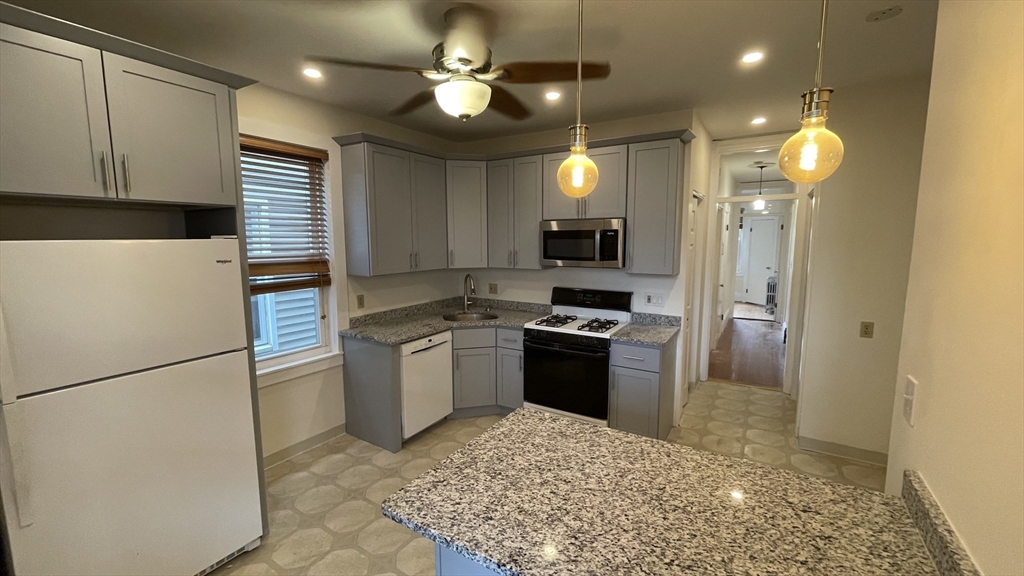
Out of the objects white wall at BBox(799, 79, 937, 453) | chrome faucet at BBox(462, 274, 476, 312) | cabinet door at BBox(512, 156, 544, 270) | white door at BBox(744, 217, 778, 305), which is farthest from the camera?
white door at BBox(744, 217, 778, 305)

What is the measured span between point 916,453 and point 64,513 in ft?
9.14

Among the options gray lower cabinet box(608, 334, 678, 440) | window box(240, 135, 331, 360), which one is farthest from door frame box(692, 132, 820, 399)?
window box(240, 135, 331, 360)

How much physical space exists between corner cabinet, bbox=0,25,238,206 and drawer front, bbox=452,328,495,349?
1953 mm

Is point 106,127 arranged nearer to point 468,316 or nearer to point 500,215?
point 500,215

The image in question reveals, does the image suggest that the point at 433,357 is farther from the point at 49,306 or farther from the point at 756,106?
the point at 756,106

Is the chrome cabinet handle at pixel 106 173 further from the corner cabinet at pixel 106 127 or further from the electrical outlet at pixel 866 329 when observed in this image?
the electrical outlet at pixel 866 329

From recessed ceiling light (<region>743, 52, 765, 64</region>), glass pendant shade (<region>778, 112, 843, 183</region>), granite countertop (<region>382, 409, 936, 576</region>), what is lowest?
granite countertop (<region>382, 409, 936, 576</region>)

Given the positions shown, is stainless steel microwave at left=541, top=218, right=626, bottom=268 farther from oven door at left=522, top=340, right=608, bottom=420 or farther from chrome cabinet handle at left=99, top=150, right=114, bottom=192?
chrome cabinet handle at left=99, top=150, right=114, bottom=192

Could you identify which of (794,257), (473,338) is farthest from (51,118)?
(794,257)

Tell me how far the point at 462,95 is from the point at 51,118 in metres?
1.48

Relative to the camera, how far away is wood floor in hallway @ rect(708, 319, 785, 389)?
15.3ft

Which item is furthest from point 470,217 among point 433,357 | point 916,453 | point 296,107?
point 916,453

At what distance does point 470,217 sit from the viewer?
3805 mm

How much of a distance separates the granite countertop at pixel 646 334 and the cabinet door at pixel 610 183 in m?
0.91
